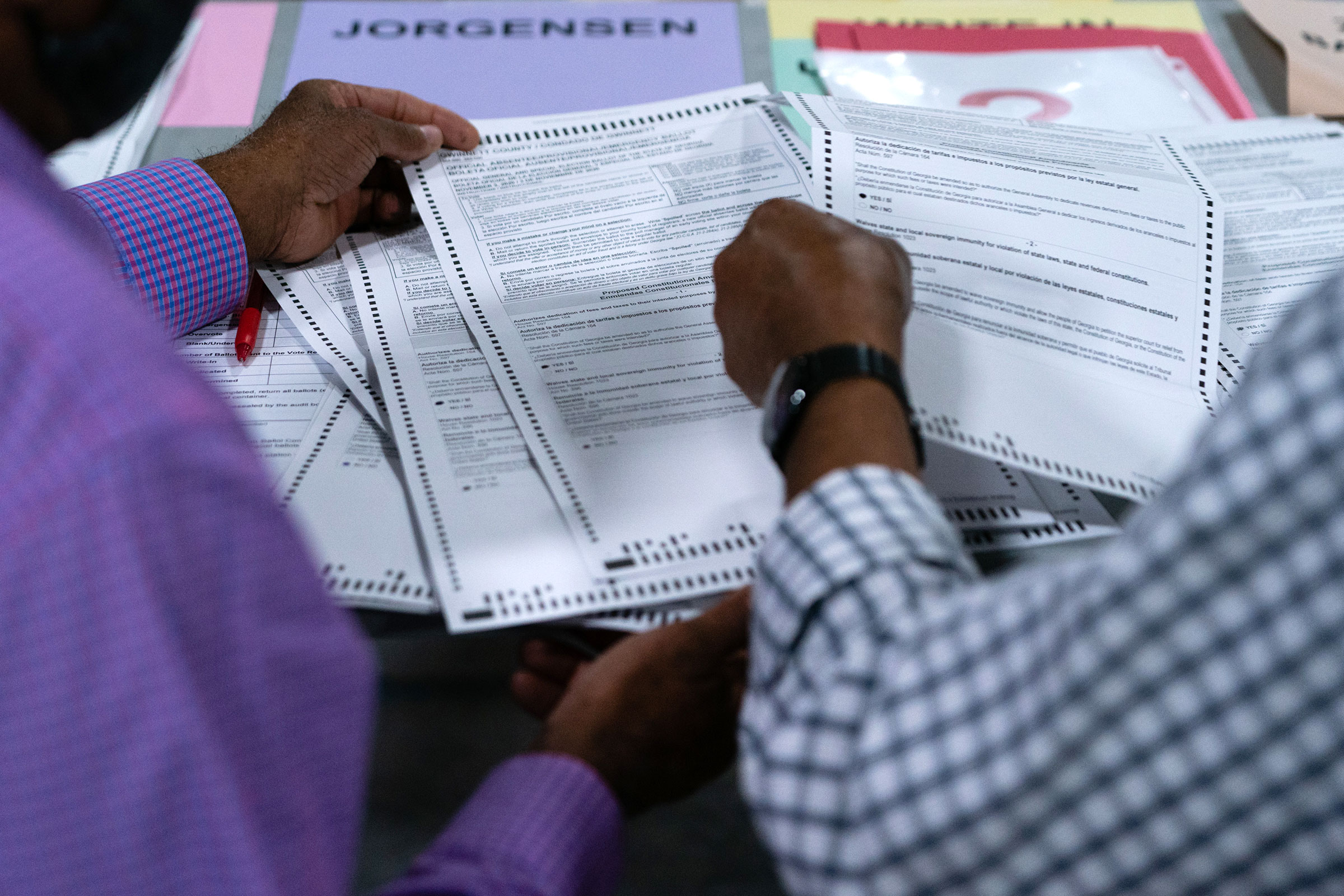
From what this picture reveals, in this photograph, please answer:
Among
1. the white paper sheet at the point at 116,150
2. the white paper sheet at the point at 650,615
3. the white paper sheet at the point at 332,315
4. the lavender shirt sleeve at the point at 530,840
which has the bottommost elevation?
the lavender shirt sleeve at the point at 530,840

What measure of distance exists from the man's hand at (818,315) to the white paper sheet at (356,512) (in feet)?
0.72

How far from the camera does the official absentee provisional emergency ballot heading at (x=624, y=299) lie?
563 mm

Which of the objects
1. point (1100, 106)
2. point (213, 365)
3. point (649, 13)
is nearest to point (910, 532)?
point (213, 365)

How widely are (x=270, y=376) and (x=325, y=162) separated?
7.2 inches

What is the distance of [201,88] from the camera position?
38.6 inches

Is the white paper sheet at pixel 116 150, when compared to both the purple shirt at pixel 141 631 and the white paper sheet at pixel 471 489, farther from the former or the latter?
the purple shirt at pixel 141 631

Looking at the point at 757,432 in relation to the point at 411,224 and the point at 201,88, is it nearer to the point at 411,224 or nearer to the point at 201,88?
the point at 411,224

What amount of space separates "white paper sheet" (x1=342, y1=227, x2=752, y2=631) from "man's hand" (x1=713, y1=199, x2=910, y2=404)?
129 mm

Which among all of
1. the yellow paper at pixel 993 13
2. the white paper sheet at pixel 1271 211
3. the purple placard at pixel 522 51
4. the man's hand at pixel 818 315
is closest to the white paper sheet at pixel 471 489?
the man's hand at pixel 818 315

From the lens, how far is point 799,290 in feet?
1.80

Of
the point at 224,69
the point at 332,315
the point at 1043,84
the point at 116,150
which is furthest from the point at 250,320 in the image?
the point at 1043,84

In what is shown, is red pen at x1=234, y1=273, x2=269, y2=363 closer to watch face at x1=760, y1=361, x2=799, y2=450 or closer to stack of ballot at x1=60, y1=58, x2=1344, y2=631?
stack of ballot at x1=60, y1=58, x2=1344, y2=631

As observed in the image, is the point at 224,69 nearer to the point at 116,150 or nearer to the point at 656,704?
the point at 116,150

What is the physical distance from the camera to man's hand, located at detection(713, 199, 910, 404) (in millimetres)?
527
